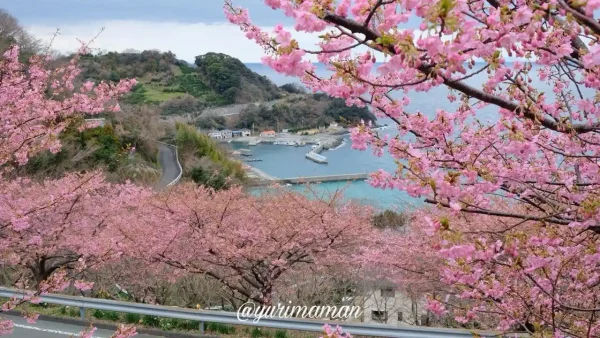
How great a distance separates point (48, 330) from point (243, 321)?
10.9 ft

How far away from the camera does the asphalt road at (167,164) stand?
1005 inches

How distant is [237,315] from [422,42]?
6.46 metres

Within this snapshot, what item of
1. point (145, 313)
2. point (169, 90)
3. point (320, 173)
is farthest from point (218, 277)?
point (169, 90)

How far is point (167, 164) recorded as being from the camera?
29859 millimetres

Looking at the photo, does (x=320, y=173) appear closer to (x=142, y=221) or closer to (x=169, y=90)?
(x=142, y=221)

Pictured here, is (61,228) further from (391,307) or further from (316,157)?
(316,157)

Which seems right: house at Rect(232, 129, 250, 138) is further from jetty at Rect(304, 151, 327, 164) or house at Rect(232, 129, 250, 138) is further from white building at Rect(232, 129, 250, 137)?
jetty at Rect(304, 151, 327, 164)

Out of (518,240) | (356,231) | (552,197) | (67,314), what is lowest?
(67,314)

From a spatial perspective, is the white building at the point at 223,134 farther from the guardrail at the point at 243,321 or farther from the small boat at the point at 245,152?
the guardrail at the point at 243,321

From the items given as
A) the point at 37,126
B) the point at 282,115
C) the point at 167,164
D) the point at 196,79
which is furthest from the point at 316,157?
the point at 37,126

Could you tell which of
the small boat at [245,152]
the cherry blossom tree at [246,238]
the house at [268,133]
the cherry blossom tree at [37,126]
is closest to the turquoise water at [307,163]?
the small boat at [245,152]

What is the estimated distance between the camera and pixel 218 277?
349 inches

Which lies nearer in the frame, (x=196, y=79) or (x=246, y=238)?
(x=246, y=238)

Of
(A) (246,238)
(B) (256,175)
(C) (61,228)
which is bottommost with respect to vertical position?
(B) (256,175)
